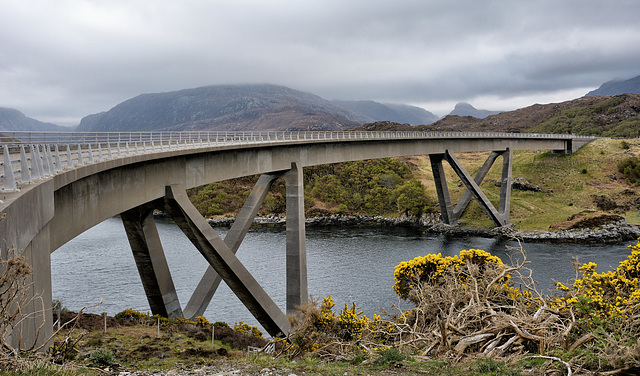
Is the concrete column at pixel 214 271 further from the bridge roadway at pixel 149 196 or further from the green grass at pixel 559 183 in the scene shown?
Result: the green grass at pixel 559 183

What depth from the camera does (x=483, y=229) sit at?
65.2 m

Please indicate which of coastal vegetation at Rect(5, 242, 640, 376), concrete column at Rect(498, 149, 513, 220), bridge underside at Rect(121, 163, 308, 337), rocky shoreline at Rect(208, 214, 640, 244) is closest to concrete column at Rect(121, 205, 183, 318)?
bridge underside at Rect(121, 163, 308, 337)

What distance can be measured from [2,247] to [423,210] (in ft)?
232

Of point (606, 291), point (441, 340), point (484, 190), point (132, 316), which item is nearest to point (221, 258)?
point (132, 316)

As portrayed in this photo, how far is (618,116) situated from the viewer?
165 metres

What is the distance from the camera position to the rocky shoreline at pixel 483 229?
57312 mm

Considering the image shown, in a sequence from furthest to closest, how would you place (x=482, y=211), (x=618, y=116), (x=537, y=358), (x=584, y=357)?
(x=618, y=116) → (x=482, y=211) → (x=537, y=358) → (x=584, y=357)

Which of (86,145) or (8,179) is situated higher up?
(86,145)

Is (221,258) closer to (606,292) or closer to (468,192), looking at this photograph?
(606,292)

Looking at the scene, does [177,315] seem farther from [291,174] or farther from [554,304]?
[554,304]

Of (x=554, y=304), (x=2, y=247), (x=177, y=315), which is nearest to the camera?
(x=2, y=247)

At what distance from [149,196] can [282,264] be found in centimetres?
2981

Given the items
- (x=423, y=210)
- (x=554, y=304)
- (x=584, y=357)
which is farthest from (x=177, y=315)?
(x=423, y=210)

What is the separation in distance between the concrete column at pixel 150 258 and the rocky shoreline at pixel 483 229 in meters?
32.0
